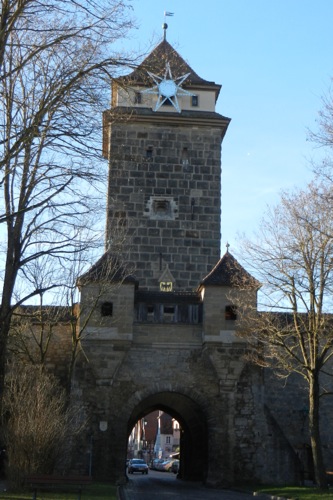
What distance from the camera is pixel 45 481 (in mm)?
14453

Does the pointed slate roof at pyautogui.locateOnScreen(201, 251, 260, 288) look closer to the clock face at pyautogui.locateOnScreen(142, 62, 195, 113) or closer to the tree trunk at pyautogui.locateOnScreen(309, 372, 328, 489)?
the tree trunk at pyautogui.locateOnScreen(309, 372, 328, 489)

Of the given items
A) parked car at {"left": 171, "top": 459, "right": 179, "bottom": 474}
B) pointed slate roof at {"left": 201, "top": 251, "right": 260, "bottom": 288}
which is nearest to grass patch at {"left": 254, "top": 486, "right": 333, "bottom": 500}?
pointed slate roof at {"left": 201, "top": 251, "right": 260, "bottom": 288}

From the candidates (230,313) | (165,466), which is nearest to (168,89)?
(230,313)

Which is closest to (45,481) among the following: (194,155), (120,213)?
(120,213)

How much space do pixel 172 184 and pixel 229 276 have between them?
6532mm

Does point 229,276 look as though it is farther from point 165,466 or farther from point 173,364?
point 165,466

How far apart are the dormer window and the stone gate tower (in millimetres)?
4324

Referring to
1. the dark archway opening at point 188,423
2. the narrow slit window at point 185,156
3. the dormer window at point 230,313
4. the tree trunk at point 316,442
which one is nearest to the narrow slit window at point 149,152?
the narrow slit window at point 185,156

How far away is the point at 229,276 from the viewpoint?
24.6 metres

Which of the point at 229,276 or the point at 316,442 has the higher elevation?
the point at 229,276

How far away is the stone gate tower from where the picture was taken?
2880cm

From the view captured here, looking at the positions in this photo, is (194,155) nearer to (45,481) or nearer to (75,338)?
(75,338)

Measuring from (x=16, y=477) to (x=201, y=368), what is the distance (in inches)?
327

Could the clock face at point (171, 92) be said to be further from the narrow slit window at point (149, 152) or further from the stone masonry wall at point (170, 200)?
the narrow slit window at point (149, 152)
